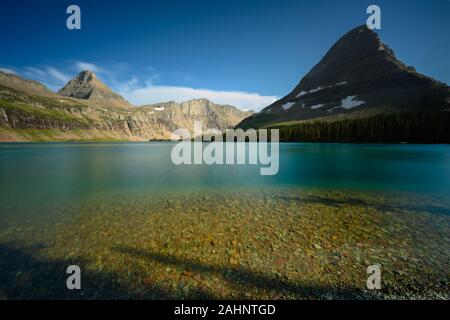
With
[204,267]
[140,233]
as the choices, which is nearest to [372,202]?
[204,267]

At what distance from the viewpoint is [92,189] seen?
22.7m

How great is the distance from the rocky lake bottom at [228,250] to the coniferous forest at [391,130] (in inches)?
6460

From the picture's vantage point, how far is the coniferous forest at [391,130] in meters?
135

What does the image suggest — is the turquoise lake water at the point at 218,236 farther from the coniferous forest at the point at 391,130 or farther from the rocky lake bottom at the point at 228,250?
the coniferous forest at the point at 391,130

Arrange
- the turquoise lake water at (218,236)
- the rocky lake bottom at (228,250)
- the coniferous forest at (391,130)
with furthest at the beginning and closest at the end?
the coniferous forest at (391,130) → the turquoise lake water at (218,236) → the rocky lake bottom at (228,250)

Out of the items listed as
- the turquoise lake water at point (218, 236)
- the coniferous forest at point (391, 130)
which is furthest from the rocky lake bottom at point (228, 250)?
the coniferous forest at point (391, 130)

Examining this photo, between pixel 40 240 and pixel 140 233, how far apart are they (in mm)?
4866

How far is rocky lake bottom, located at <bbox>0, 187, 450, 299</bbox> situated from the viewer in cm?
723

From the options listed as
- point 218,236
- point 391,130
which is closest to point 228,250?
point 218,236

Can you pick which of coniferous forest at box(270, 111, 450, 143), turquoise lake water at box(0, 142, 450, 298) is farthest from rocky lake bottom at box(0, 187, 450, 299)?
coniferous forest at box(270, 111, 450, 143)

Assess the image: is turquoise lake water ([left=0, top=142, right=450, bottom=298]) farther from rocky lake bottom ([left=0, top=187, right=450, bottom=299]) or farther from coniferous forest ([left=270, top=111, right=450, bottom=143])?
coniferous forest ([left=270, top=111, right=450, bottom=143])

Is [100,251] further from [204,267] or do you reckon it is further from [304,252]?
[304,252]

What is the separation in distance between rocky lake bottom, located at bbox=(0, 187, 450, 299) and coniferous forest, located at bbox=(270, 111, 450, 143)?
538ft

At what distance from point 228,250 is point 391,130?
181 meters
